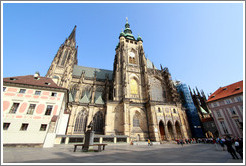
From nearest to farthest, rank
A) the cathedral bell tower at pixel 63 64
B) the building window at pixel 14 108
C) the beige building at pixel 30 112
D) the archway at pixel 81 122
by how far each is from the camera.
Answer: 1. the beige building at pixel 30 112
2. the building window at pixel 14 108
3. the archway at pixel 81 122
4. the cathedral bell tower at pixel 63 64

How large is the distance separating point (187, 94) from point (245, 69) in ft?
104

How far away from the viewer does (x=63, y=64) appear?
31.9 metres

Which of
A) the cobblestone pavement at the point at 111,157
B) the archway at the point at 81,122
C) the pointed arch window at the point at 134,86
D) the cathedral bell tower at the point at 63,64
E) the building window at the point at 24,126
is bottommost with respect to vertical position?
the cobblestone pavement at the point at 111,157

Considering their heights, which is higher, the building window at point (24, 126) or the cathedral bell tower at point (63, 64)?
the cathedral bell tower at point (63, 64)

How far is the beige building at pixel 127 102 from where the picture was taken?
21703mm

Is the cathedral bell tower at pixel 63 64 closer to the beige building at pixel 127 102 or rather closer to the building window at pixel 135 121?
the beige building at pixel 127 102

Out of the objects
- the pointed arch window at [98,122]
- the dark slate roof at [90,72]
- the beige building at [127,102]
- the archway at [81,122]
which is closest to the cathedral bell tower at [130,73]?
the beige building at [127,102]

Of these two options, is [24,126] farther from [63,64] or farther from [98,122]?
[63,64]

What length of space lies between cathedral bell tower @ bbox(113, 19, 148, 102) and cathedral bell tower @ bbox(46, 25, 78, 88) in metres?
12.2

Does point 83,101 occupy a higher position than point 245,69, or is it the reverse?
point 83,101

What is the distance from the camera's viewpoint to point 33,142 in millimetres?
12406

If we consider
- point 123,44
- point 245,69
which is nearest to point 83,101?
point 123,44

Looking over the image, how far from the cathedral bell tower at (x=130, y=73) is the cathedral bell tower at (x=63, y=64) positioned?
12.2m

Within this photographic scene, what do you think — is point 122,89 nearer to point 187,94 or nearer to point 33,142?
point 33,142
